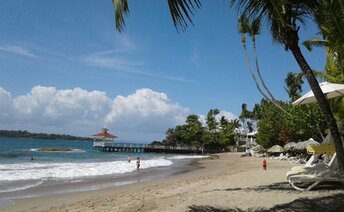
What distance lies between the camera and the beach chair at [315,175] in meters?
8.86

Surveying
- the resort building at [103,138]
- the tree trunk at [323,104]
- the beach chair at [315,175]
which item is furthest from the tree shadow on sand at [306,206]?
the resort building at [103,138]

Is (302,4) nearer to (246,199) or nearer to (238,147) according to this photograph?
(246,199)

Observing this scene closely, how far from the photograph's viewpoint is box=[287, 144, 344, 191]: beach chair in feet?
29.1

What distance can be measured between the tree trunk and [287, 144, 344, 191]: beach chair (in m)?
2.81

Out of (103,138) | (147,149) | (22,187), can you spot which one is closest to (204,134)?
(147,149)

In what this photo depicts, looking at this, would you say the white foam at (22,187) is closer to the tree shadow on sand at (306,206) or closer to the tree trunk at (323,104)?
the tree shadow on sand at (306,206)

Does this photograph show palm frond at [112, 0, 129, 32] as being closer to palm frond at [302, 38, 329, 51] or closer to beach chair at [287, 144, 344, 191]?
beach chair at [287, 144, 344, 191]

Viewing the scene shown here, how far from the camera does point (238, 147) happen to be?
3214 inches

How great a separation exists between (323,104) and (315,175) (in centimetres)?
349

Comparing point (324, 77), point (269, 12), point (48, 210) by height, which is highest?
point (324, 77)

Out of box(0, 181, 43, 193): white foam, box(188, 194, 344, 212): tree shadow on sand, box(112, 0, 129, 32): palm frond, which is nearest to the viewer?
box(112, 0, 129, 32): palm frond

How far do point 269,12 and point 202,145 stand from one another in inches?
2931

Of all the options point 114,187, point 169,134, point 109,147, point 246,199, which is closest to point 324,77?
point 114,187

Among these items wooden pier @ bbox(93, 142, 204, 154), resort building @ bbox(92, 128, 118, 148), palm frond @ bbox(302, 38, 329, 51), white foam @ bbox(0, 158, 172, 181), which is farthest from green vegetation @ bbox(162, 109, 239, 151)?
palm frond @ bbox(302, 38, 329, 51)
